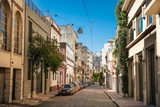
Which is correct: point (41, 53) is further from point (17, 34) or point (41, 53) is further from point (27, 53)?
point (17, 34)

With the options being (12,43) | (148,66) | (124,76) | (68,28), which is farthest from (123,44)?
(68,28)

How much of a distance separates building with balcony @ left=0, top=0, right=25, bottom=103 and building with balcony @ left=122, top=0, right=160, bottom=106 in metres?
10.3

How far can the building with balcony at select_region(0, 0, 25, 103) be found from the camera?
57.8 feet

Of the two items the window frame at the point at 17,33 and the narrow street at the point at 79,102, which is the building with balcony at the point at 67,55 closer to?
the narrow street at the point at 79,102

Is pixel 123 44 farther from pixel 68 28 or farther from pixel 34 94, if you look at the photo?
pixel 68 28

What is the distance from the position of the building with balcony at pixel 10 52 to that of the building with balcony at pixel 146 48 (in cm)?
1028

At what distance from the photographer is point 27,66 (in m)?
23.0

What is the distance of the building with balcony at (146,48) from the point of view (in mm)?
13513

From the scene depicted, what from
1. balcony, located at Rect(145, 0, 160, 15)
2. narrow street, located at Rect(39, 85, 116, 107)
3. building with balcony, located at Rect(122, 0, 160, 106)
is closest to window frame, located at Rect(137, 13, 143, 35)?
building with balcony, located at Rect(122, 0, 160, 106)

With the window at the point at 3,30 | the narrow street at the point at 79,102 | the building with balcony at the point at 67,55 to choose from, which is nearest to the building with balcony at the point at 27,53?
the narrow street at the point at 79,102

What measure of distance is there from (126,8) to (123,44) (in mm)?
4103

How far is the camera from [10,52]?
1836 centimetres

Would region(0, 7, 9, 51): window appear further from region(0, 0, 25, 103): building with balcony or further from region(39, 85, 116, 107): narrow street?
region(39, 85, 116, 107): narrow street

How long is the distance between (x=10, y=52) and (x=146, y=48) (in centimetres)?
1060
